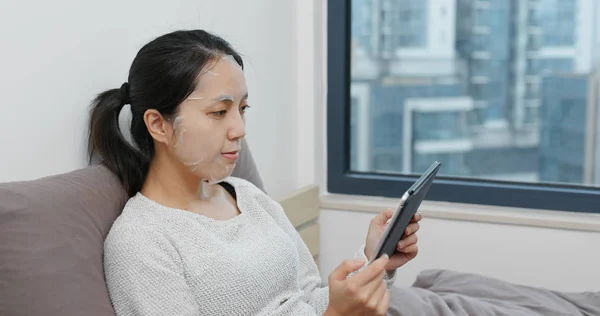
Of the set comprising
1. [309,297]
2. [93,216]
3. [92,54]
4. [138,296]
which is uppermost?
[92,54]

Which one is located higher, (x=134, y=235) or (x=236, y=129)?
(x=236, y=129)

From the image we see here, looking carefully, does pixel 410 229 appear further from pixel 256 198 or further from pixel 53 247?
pixel 53 247

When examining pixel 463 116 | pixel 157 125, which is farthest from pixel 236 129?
pixel 463 116

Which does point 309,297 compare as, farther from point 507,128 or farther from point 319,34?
point 507,128

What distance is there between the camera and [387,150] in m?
3.12

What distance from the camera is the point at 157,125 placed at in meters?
1.33

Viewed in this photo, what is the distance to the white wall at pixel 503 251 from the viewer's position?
2195 millimetres

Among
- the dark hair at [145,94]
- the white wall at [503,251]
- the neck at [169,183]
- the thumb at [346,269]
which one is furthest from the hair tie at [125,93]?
the white wall at [503,251]

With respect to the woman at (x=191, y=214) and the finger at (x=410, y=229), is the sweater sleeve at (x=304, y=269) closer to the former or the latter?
the woman at (x=191, y=214)

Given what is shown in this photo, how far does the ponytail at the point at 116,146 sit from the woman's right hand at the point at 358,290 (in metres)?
0.45

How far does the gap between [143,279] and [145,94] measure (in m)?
0.34

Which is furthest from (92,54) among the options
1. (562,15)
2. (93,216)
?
(562,15)

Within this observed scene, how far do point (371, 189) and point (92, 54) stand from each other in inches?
48.8

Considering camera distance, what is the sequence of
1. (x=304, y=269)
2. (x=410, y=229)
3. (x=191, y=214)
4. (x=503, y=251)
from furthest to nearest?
(x=503, y=251), (x=304, y=269), (x=410, y=229), (x=191, y=214)
